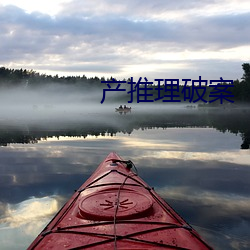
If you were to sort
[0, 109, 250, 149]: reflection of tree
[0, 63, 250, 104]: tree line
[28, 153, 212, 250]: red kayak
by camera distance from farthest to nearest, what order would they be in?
1. [0, 63, 250, 104]: tree line
2. [0, 109, 250, 149]: reflection of tree
3. [28, 153, 212, 250]: red kayak

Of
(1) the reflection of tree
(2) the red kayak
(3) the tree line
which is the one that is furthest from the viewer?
(3) the tree line

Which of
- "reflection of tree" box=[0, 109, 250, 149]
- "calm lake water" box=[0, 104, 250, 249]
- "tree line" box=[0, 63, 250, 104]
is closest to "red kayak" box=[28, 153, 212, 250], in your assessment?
"calm lake water" box=[0, 104, 250, 249]

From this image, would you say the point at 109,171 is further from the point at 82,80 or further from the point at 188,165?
the point at 82,80

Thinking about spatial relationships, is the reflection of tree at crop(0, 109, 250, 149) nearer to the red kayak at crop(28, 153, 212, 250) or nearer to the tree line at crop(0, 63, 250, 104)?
the red kayak at crop(28, 153, 212, 250)

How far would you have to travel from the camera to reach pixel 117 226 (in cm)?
480

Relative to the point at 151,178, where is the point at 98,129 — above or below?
below

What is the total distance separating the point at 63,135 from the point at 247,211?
1715 centimetres

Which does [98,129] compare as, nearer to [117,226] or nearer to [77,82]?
[117,226]

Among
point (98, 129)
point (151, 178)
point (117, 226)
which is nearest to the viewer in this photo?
point (117, 226)

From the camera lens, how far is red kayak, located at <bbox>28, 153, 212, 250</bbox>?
434 centimetres

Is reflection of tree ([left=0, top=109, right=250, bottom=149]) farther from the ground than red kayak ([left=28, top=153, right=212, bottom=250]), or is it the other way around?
red kayak ([left=28, top=153, right=212, bottom=250])

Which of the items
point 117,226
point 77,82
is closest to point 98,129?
point 117,226

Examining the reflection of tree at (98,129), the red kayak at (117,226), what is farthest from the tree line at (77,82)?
the red kayak at (117,226)

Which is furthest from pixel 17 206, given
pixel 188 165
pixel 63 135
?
pixel 63 135
